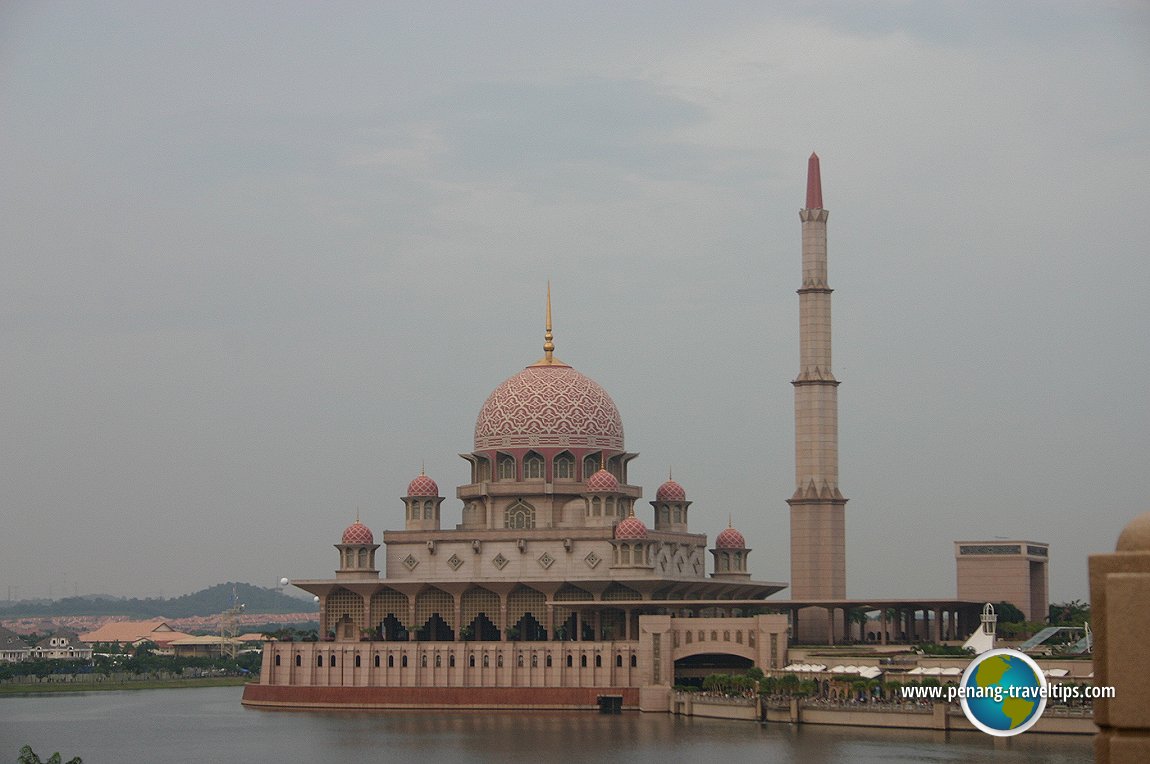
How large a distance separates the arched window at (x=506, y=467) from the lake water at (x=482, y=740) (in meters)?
14.0

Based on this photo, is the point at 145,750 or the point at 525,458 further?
the point at 525,458

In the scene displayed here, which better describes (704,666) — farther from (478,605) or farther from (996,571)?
(996,571)

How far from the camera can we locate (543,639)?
8931 cm

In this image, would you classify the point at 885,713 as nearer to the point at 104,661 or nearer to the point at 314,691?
the point at 314,691

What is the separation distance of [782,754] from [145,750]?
24.0m

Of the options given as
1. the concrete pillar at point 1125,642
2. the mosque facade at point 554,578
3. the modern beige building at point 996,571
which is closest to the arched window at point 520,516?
the mosque facade at point 554,578

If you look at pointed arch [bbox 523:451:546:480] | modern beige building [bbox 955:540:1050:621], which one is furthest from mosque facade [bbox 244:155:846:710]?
modern beige building [bbox 955:540:1050:621]

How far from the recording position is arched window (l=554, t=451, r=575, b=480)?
91.4 metres

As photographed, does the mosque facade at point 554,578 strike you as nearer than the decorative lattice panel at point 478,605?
Yes

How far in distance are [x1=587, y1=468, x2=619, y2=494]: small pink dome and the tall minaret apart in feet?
27.6

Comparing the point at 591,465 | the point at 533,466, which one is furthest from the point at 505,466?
the point at 591,465

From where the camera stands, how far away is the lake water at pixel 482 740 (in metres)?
59.4

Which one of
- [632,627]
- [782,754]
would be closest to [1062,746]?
[782,754]

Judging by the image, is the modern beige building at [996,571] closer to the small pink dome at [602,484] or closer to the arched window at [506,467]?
the small pink dome at [602,484]
